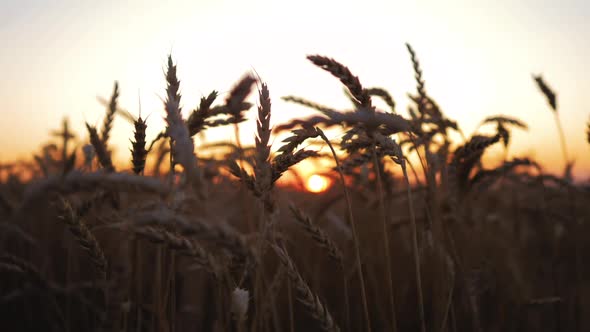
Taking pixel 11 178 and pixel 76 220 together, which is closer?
pixel 76 220

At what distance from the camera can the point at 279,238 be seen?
1.69m

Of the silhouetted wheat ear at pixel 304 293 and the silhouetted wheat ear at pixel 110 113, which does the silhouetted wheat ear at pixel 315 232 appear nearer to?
the silhouetted wheat ear at pixel 304 293

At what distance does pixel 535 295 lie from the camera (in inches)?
111

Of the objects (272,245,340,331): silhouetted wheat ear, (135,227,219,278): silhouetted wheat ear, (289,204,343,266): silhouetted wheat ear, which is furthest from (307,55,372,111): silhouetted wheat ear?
(135,227,219,278): silhouetted wheat ear

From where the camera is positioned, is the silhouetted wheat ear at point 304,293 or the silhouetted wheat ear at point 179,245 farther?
the silhouetted wheat ear at point 304,293

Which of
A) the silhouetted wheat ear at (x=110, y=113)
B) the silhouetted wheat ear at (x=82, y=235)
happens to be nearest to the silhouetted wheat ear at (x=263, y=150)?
the silhouetted wheat ear at (x=82, y=235)

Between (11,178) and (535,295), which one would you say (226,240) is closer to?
(535,295)

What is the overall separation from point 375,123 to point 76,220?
0.82 metres

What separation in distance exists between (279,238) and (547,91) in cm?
214

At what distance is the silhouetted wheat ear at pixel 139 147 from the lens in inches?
49.0

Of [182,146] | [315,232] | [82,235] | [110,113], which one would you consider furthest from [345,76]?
[110,113]

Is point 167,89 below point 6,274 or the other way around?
the other way around

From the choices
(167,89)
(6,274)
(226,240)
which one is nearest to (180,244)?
(226,240)

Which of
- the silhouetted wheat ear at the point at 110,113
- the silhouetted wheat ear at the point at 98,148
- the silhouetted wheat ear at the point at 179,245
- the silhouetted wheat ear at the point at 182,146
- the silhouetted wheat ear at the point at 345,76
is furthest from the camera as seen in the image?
the silhouetted wheat ear at the point at 110,113
